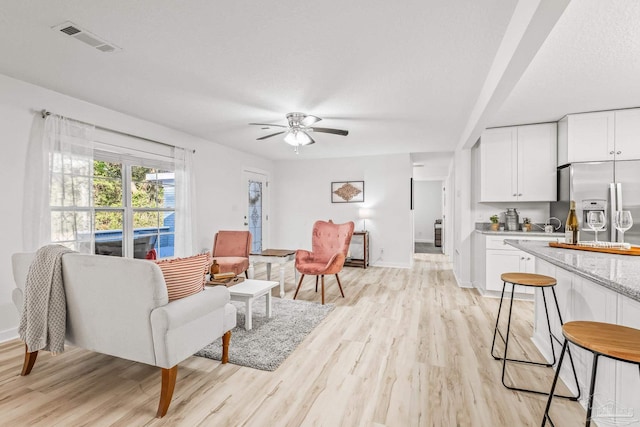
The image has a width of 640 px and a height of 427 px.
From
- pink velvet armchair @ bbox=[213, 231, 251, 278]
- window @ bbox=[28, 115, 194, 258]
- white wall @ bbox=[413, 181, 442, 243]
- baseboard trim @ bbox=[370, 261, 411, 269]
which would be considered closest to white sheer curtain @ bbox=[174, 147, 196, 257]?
window @ bbox=[28, 115, 194, 258]

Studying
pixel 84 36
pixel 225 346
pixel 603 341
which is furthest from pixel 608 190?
pixel 84 36

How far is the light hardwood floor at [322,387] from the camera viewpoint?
1.69 metres

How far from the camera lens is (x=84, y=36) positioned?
2031 millimetres

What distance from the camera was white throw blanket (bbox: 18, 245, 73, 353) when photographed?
1915mm

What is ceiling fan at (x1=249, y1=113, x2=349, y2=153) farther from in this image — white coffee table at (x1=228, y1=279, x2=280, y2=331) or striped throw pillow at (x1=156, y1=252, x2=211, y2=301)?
striped throw pillow at (x1=156, y1=252, x2=211, y2=301)

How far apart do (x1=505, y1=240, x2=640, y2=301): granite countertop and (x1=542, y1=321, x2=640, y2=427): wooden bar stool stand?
0.56 feet

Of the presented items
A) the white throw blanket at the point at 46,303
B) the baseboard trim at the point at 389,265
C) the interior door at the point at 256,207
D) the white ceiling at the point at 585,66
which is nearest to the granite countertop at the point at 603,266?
the white ceiling at the point at 585,66

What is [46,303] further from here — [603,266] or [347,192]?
[347,192]

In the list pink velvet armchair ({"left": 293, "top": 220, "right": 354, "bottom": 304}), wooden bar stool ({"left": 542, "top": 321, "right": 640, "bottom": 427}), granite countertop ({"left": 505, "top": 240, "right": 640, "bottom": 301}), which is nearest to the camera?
wooden bar stool ({"left": 542, "top": 321, "right": 640, "bottom": 427})

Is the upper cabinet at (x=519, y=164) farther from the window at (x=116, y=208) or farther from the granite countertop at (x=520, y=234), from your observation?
the window at (x=116, y=208)

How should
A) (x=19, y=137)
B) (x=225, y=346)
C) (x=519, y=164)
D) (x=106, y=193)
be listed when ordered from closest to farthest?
(x=225, y=346), (x=19, y=137), (x=106, y=193), (x=519, y=164)

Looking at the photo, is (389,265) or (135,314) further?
(389,265)

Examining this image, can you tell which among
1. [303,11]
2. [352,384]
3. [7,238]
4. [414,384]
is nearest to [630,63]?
[303,11]

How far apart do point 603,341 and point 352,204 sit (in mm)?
5465
